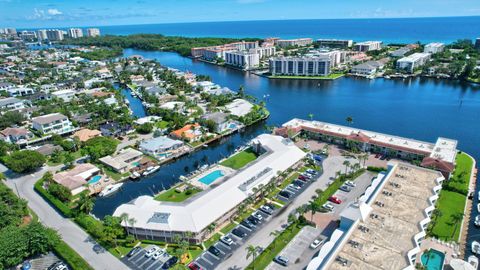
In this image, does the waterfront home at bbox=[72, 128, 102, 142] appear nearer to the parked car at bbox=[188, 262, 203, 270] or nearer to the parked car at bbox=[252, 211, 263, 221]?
the parked car at bbox=[252, 211, 263, 221]

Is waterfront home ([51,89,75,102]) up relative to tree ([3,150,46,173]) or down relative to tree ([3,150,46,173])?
up

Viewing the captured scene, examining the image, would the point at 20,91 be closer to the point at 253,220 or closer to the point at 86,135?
the point at 86,135

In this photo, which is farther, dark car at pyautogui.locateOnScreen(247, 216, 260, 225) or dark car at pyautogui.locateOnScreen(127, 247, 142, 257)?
dark car at pyautogui.locateOnScreen(247, 216, 260, 225)

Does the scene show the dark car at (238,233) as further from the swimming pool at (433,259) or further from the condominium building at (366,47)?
the condominium building at (366,47)

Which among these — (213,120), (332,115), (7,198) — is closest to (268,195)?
(213,120)

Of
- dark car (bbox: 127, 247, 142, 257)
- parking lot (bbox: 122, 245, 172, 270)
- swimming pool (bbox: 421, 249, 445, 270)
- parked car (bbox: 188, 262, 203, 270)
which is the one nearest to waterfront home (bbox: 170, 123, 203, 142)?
dark car (bbox: 127, 247, 142, 257)

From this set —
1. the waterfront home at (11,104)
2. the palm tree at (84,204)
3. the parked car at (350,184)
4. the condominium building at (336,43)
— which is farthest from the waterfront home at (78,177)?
the condominium building at (336,43)

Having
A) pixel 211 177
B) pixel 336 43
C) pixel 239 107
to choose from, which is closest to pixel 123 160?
pixel 211 177
